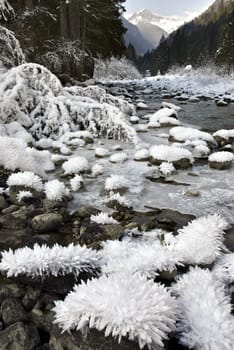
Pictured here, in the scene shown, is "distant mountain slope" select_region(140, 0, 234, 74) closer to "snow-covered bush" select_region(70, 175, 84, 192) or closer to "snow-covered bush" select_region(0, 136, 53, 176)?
"snow-covered bush" select_region(0, 136, 53, 176)

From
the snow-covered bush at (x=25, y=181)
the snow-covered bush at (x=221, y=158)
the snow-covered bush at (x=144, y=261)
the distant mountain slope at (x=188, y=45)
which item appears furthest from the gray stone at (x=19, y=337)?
the distant mountain slope at (x=188, y=45)

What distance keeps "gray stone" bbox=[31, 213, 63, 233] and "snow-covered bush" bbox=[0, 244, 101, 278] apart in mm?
737

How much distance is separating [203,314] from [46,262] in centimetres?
90

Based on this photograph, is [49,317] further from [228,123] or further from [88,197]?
[228,123]

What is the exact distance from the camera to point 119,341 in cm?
129

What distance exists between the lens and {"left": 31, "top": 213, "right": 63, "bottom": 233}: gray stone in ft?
8.70

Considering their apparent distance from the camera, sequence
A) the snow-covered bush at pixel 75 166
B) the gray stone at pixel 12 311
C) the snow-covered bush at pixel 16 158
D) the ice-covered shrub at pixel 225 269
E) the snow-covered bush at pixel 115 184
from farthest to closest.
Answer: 1. the snow-covered bush at pixel 75 166
2. the snow-covered bush at pixel 16 158
3. the snow-covered bush at pixel 115 184
4. the ice-covered shrub at pixel 225 269
5. the gray stone at pixel 12 311

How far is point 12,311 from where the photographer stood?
5.65 feet

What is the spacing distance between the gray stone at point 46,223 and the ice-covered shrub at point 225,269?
4.35ft

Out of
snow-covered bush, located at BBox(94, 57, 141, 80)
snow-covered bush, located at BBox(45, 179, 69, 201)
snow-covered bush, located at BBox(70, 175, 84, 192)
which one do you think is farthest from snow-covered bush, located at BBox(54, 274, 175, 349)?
snow-covered bush, located at BBox(94, 57, 141, 80)

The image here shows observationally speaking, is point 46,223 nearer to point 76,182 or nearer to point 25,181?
point 25,181

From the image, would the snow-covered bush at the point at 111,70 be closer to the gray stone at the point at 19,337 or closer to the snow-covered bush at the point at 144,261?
the snow-covered bush at the point at 144,261

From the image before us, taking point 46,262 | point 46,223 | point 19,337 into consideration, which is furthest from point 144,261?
point 46,223

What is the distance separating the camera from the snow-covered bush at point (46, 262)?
1803 mm
